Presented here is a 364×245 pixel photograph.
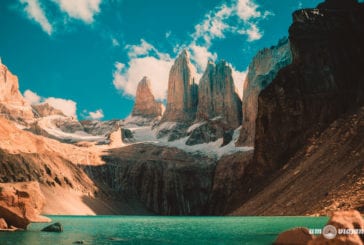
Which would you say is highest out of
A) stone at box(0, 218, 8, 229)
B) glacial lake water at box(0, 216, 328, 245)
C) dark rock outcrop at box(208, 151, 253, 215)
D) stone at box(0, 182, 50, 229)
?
dark rock outcrop at box(208, 151, 253, 215)

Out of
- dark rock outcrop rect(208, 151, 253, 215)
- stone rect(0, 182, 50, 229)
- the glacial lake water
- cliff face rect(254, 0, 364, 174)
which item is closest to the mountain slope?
cliff face rect(254, 0, 364, 174)

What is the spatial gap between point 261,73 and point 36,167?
9770 cm

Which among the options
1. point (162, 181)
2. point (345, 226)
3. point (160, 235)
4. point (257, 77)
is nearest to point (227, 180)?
point (162, 181)

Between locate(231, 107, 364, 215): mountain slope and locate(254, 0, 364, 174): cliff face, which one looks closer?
locate(231, 107, 364, 215): mountain slope

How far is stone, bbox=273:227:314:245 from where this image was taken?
→ 23.7 meters

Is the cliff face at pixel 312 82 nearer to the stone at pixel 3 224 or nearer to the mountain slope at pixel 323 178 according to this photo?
the mountain slope at pixel 323 178

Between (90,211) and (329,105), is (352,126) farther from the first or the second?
(90,211)

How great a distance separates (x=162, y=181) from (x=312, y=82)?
7881cm

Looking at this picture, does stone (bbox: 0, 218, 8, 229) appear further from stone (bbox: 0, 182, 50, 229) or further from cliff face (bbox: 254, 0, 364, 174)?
cliff face (bbox: 254, 0, 364, 174)

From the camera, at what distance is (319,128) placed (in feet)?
353

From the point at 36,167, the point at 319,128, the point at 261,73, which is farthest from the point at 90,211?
the point at 261,73

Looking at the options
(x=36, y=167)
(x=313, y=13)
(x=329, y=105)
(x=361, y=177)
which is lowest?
(x=361, y=177)

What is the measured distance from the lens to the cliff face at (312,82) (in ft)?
372

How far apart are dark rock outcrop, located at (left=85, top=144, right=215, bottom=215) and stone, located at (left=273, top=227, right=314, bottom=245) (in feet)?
462
